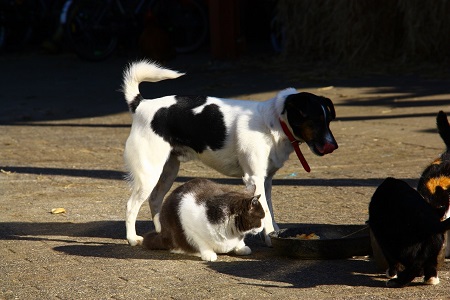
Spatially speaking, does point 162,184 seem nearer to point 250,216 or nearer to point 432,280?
point 250,216

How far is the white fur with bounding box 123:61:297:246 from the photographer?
19.6ft

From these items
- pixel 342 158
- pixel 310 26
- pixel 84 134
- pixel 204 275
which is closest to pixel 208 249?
pixel 204 275

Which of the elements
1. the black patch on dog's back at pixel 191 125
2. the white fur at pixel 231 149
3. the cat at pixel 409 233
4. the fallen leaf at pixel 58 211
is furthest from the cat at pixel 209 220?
the fallen leaf at pixel 58 211

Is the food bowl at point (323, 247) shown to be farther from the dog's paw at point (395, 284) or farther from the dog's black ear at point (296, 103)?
the dog's black ear at point (296, 103)

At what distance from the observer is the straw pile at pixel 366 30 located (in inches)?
576

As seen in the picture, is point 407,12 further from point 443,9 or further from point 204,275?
point 204,275

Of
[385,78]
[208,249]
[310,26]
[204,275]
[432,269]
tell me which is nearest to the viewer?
[432,269]

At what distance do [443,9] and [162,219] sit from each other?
32.4ft

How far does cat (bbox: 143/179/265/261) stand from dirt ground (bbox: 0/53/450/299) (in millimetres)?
97

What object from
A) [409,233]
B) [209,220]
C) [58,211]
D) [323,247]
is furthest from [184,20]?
[409,233]

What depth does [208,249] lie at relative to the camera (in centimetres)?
568

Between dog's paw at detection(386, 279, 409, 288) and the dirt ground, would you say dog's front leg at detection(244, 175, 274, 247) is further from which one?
dog's paw at detection(386, 279, 409, 288)

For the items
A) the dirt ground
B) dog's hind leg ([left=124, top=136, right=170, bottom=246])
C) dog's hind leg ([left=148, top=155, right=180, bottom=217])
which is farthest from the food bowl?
dog's hind leg ([left=148, top=155, right=180, bottom=217])

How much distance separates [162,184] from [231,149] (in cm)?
69
